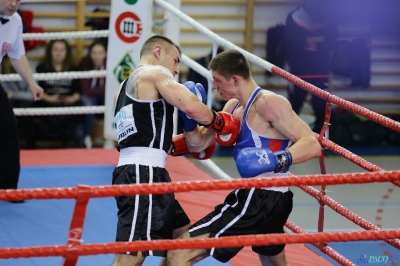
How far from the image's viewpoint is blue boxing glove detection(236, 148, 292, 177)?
271cm

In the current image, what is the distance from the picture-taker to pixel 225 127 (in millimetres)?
2953

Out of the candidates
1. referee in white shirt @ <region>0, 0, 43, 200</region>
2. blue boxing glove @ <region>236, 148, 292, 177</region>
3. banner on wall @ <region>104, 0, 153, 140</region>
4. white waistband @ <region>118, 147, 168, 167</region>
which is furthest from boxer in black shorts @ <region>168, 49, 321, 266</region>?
banner on wall @ <region>104, 0, 153, 140</region>

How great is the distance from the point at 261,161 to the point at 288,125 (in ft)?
0.77

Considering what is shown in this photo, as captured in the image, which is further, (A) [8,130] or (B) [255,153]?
(A) [8,130]

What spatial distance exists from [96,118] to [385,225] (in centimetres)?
328

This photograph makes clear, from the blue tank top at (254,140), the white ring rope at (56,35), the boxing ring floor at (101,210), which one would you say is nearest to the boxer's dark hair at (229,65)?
the blue tank top at (254,140)

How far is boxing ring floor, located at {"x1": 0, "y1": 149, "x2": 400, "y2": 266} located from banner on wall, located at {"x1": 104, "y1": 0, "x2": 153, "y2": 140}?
2.46ft

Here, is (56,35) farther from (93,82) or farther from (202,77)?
(202,77)

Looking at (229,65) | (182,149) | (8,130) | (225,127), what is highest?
(229,65)

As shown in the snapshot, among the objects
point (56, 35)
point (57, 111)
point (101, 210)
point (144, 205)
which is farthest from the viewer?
point (57, 111)

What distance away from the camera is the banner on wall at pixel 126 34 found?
216 inches

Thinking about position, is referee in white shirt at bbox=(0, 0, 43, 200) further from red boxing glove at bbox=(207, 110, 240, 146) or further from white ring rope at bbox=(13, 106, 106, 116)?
red boxing glove at bbox=(207, 110, 240, 146)

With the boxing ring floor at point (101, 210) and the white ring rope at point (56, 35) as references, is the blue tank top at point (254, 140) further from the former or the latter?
the white ring rope at point (56, 35)

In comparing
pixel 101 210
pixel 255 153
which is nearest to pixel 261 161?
pixel 255 153
